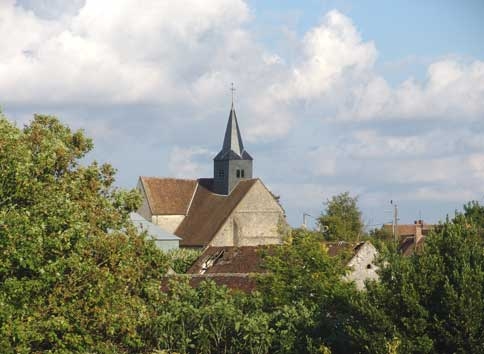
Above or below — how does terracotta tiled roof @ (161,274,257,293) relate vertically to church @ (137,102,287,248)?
below

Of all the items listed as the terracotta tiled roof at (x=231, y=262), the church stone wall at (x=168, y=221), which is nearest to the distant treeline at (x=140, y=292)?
the terracotta tiled roof at (x=231, y=262)

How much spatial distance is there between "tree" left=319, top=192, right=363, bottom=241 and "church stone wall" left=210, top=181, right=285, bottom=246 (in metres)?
5.09

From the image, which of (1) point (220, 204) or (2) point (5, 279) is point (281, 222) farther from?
(2) point (5, 279)

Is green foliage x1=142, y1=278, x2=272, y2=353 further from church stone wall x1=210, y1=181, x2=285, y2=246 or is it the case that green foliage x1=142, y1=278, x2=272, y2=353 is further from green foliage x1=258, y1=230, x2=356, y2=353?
church stone wall x1=210, y1=181, x2=285, y2=246

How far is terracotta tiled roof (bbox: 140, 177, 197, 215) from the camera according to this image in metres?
77.9

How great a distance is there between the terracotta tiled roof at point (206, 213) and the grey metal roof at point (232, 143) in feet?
9.24

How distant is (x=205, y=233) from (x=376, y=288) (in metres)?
52.9

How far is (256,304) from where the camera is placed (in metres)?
25.9

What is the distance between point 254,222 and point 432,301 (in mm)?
54833

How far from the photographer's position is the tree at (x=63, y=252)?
56.0ft

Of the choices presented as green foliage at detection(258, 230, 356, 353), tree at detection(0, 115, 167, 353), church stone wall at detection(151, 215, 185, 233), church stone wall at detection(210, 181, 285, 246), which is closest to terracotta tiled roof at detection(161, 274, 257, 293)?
green foliage at detection(258, 230, 356, 353)

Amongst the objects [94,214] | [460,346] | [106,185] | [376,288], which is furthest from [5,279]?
[460,346]

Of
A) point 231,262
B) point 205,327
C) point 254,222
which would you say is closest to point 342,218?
point 254,222

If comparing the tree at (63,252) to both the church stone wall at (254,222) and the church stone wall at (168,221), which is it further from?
the church stone wall at (168,221)
